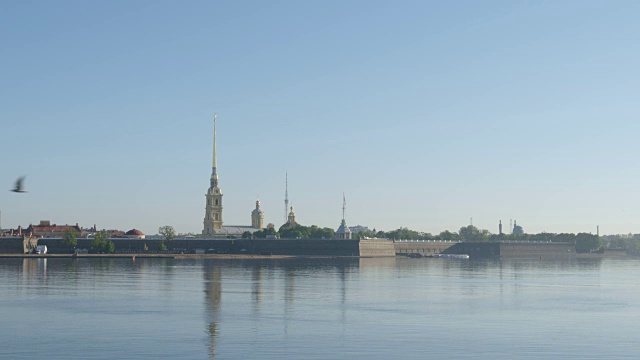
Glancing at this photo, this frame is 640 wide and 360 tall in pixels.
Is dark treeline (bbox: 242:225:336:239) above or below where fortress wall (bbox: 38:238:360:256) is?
above

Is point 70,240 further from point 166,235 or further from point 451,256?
point 451,256

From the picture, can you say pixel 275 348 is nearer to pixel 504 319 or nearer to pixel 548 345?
pixel 548 345

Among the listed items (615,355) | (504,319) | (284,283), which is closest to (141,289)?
(284,283)

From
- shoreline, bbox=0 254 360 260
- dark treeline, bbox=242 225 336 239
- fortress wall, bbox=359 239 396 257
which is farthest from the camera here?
dark treeline, bbox=242 225 336 239

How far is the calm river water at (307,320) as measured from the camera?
121ft

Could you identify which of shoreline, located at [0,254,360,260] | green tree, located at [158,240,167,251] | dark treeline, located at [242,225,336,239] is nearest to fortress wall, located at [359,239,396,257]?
shoreline, located at [0,254,360,260]

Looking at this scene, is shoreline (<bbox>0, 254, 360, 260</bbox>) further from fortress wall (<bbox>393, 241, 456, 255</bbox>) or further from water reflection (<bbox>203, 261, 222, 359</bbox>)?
water reflection (<bbox>203, 261, 222, 359</bbox>)

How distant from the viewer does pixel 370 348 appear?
37.8m

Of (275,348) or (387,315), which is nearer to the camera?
(275,348)

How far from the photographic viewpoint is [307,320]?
47.2 meters

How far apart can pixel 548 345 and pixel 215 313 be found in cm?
1876

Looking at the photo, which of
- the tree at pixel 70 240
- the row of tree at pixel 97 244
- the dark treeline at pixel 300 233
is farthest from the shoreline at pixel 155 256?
the dark treeline at pixel 300 233

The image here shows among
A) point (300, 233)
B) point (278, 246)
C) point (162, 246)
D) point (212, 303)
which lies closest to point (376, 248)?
point (300, 233)

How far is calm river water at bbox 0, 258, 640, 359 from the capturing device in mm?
36938
